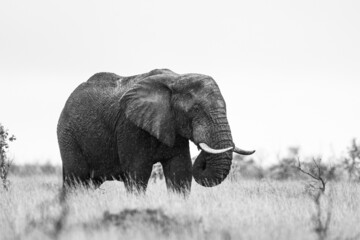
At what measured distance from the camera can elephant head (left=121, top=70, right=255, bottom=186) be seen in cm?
1269

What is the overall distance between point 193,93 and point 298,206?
93.8 inches

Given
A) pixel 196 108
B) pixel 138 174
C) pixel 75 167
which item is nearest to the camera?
pixel 196 108

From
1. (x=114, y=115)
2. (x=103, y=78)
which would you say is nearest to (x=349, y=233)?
(x=114, y=115)

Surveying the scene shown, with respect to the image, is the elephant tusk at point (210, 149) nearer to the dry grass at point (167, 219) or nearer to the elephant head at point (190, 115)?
the elephant head at point (190, 115)

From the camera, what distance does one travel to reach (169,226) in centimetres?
960

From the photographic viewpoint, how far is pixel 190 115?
1310 centimetres

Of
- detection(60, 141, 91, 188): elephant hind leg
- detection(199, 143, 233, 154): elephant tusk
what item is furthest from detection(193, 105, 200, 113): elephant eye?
detection(60, 141, 91, 188): elephant hind leg

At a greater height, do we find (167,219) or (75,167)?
(75,167)

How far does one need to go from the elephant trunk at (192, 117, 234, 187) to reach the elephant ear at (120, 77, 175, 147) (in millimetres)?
594

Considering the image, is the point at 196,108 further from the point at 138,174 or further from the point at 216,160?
the point at 138,174

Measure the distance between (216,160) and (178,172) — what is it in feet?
3.34

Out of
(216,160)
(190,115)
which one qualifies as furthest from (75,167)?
(216,160)

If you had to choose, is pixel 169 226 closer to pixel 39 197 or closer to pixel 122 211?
pixel 122 211

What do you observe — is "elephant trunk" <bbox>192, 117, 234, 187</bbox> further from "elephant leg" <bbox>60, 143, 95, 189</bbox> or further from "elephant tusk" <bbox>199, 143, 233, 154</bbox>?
"elephant leg" <bbox>60, 143, 95, 189</bbox>
